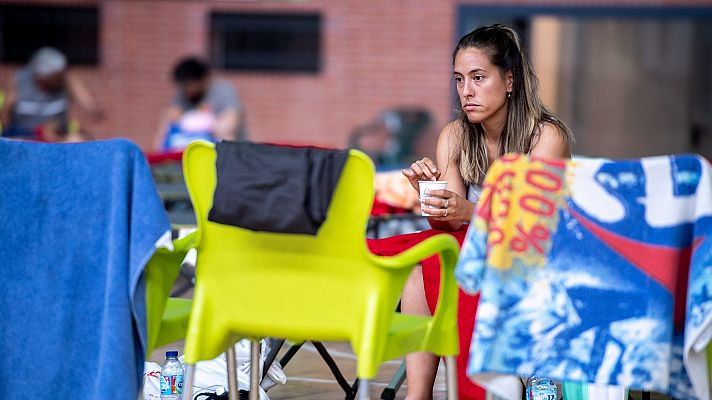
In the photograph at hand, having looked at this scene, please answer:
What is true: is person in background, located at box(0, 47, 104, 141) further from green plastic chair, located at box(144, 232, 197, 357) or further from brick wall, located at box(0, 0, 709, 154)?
green plastic chair, located at box(144, 232, 197, 357)

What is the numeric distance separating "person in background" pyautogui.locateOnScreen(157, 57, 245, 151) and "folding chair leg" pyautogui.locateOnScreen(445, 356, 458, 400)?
5427 millimetres

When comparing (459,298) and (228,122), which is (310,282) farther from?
(228,122)

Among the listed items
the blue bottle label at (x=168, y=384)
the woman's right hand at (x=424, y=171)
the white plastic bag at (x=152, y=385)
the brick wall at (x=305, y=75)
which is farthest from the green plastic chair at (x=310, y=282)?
the brick wall at (x=305, y=75)

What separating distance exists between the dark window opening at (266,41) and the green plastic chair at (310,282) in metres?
8.49

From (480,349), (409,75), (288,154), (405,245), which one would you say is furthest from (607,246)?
(409,75)

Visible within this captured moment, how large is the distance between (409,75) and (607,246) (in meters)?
8.66

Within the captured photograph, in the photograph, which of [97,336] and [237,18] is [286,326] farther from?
[237,18]

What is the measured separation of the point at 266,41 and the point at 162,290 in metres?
8.50

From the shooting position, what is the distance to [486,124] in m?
4.30

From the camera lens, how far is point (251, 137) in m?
12.1

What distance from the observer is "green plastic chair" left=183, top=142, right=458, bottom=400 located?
128 inches

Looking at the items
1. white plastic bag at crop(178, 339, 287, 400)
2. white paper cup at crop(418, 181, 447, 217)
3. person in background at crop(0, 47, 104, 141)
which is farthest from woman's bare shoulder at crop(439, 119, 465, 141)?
person in background at crop(0, 47, 104, 141)

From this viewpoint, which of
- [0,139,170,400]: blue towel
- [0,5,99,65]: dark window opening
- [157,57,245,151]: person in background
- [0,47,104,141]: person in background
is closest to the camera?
[0,139,170,400]: blue towel

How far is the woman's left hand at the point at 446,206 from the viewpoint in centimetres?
372
